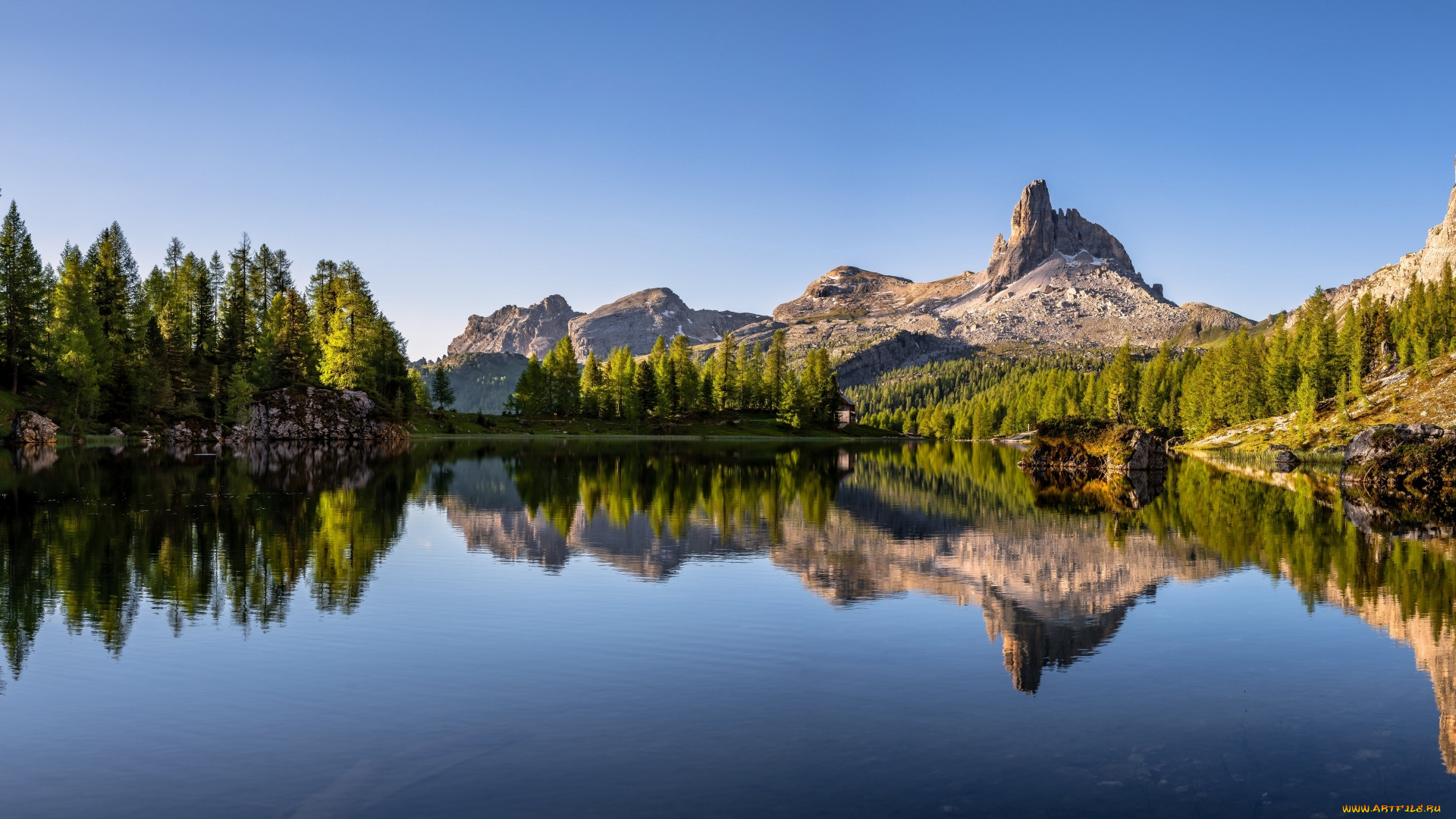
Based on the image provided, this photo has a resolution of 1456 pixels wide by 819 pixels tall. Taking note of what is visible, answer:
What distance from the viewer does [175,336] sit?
12100 centimetres

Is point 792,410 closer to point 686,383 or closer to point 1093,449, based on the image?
point 686,383

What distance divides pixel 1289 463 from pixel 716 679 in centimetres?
9829

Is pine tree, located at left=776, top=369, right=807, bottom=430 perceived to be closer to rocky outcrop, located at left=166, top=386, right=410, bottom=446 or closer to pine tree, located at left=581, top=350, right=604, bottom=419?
pine tree, located at left=581, top=350, right=604, bottom=419

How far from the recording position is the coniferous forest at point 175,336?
99312 mm

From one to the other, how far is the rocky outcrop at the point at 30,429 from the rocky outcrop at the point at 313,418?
72.1ft

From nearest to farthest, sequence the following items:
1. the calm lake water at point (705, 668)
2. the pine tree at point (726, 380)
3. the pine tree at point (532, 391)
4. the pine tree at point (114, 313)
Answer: the calm lake water at point (705, 668) < the pine tree at point (114, 313) < the pine tree at point (532, 391) < the pine tree at point (726, 380)

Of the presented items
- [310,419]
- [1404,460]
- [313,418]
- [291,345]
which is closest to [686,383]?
[291,345]

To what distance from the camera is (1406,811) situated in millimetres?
10992

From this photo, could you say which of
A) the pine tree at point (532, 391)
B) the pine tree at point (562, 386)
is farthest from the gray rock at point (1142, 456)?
the pine tree at point (532, 391)

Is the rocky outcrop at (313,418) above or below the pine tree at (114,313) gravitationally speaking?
below

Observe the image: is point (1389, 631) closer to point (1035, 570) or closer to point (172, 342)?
point (1035, 570)

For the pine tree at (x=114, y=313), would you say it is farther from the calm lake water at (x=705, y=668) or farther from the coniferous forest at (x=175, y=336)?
the calm lake water at (x=705, y=668)

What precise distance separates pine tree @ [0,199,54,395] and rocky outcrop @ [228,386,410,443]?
2178 cm

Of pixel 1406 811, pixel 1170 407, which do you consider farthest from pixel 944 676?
pixel 1170 407
